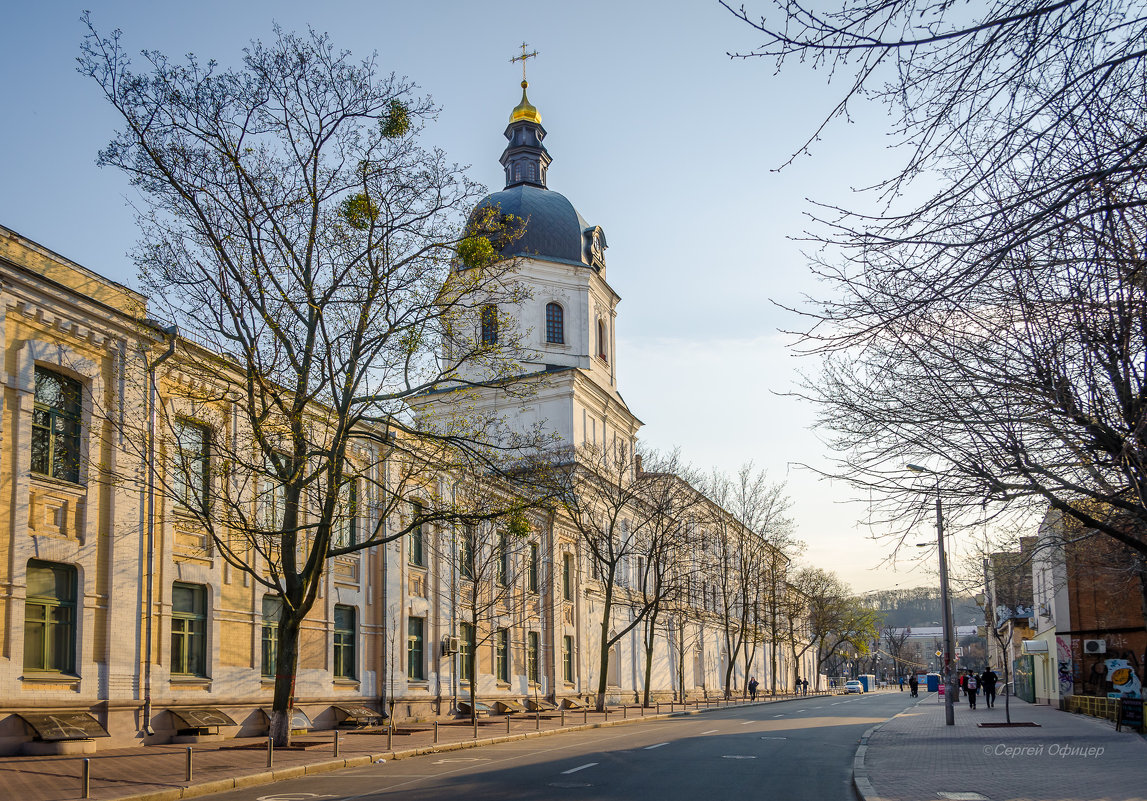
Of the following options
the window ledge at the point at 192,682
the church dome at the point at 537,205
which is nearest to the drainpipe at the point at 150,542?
the window ledge at the point at 192,682

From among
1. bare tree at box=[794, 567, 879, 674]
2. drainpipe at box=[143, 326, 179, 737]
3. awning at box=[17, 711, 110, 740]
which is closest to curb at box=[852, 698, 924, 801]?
awning at box=[17, 711, 110, 740]

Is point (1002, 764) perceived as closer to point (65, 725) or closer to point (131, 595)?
point (65, 725)

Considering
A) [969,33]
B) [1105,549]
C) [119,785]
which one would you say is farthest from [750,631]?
[969,33]

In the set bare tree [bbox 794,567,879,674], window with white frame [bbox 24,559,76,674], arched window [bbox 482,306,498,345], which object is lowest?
bare tree [bbox 794,567,879,674]

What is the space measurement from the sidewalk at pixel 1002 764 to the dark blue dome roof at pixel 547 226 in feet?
102

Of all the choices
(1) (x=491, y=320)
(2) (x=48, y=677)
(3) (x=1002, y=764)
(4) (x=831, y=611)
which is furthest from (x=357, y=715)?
(4) (x=831, y=611)

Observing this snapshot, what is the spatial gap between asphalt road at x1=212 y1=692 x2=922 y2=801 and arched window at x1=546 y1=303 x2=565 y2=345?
2856 centimetres

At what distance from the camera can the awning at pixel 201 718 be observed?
2233 centimetres

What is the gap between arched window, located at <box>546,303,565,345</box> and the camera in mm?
52344

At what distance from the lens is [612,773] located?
16.6 metres

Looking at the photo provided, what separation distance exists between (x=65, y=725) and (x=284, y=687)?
398 cm

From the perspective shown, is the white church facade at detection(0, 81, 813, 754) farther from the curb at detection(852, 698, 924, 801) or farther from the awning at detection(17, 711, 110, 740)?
the curb at detection(852, 698, 924, 801)

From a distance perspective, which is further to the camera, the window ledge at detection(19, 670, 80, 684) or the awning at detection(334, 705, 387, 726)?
the awning at detection(334, 705, 387, 726)

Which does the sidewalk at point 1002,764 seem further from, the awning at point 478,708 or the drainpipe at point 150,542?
the awning at point 478,708
